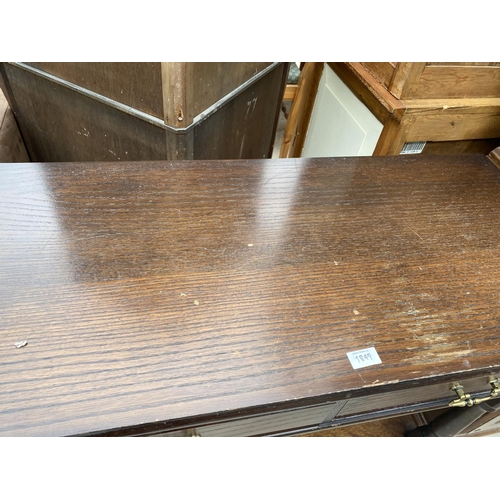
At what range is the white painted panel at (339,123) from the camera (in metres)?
1.23

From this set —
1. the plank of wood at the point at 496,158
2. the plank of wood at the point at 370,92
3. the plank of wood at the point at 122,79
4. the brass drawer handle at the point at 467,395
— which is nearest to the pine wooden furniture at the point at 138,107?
the plank of wood at the point at 122,79

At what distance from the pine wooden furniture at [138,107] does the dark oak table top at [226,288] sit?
0.79 feet

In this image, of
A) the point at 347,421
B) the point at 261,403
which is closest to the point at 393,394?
the point at 347,421

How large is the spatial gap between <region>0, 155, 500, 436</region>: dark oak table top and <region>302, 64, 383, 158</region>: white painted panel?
0.59 m

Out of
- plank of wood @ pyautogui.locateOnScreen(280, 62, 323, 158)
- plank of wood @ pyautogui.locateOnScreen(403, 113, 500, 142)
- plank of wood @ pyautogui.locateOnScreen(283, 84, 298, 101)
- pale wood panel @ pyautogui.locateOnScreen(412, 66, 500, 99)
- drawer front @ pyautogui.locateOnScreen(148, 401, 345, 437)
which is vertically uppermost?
plank of wood @ pyautogui.locateOnScreen(283, 84, 298, 101)

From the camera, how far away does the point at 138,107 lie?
34.0 inches

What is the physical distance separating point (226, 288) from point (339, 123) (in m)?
1.03

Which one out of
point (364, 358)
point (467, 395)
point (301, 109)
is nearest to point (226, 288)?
point (364, 358)

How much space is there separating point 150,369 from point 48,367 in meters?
0.10

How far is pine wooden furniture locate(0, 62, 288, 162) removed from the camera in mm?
820

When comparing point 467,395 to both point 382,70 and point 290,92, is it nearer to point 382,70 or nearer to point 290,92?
point 382,70

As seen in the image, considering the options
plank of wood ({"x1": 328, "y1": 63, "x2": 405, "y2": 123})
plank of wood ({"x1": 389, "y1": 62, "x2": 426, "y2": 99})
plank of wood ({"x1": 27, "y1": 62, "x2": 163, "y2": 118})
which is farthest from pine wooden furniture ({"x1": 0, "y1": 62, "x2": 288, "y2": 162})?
plank of wood ({"x1": 389, "y1": 62, "x2": 426, "y2": 99})

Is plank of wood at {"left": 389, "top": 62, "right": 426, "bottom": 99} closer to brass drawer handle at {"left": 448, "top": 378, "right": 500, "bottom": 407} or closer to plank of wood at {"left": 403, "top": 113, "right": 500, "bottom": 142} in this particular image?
plank of wood at {"left": 403, "top": 113, "right": 500, "bottom": 142}

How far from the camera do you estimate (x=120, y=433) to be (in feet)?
1.25
